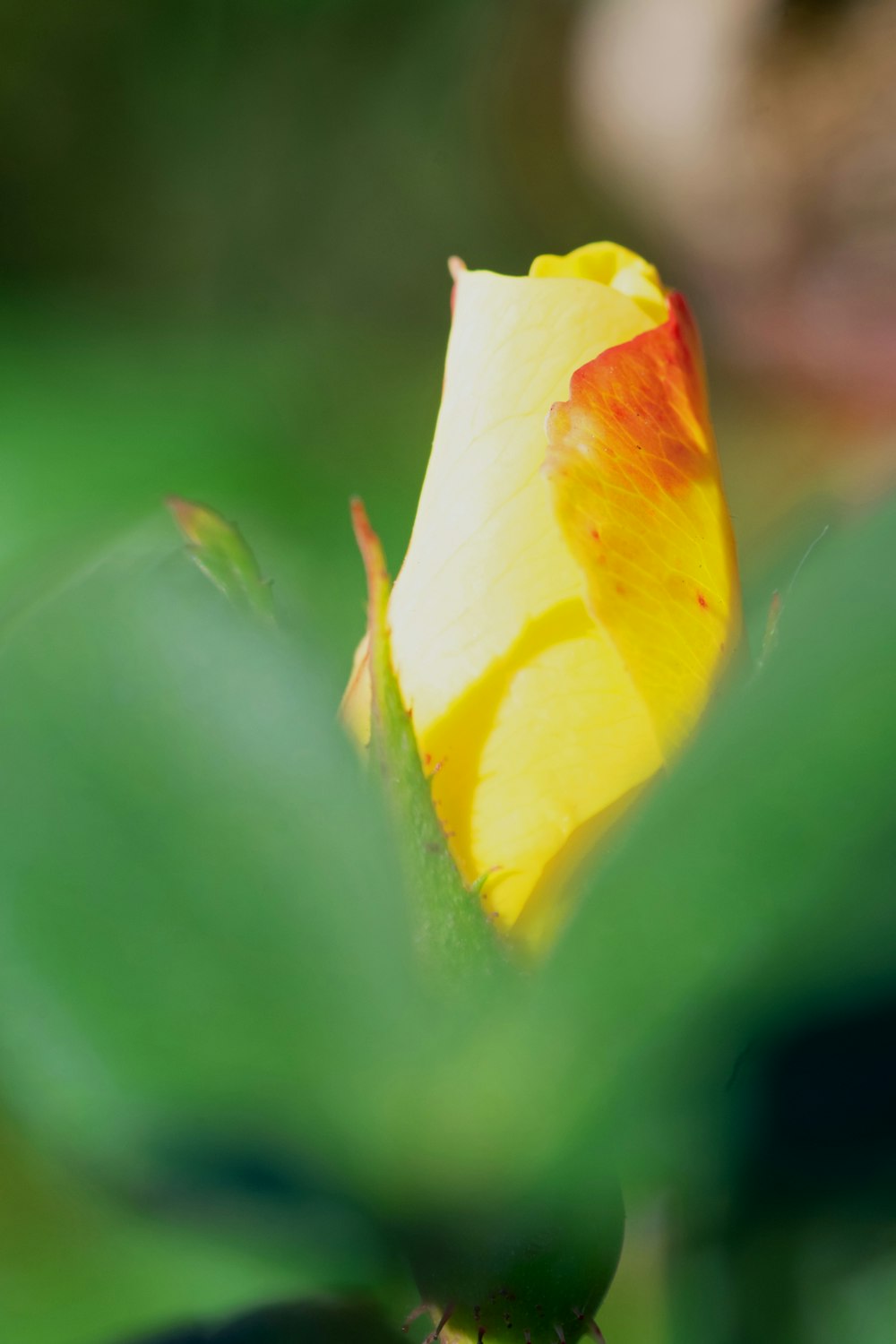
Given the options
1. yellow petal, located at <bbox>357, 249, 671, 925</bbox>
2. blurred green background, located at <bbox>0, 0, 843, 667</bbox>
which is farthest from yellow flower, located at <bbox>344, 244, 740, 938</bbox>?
blurred green background, located at <bbox>0, 0, 843, 667</bbox>

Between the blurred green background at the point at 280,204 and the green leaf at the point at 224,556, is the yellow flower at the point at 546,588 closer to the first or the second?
the green leaf at the point at 224,556

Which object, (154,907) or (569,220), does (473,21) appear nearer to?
(569,220)

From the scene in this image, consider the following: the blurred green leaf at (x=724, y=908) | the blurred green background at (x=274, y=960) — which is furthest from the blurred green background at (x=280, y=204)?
the blurred green leaf at (x=724, y=908)

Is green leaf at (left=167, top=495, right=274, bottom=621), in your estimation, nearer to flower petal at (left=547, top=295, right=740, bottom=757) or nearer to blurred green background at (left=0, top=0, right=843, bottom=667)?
flower petal at (left=547, top=295, right=740, bottom=757)

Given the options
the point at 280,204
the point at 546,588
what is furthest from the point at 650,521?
the point at 280,204

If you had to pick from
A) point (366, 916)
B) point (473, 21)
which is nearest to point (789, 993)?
point (366, 916)

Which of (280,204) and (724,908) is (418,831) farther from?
(280,204)
